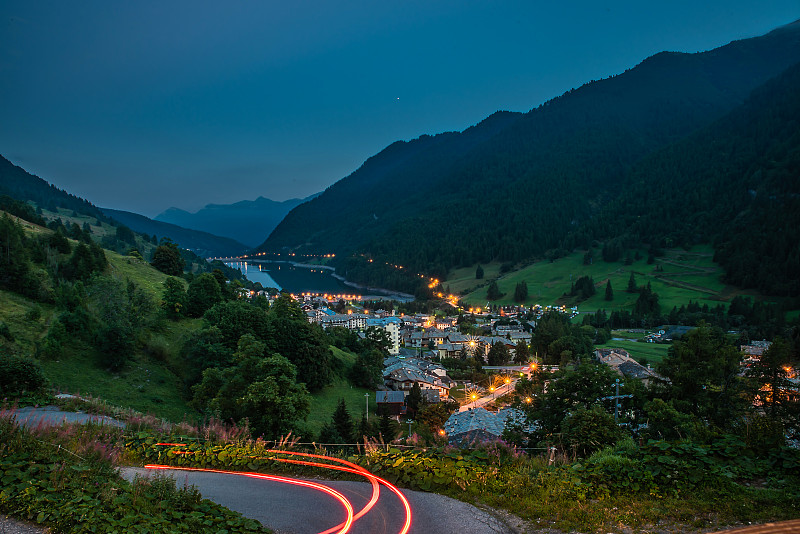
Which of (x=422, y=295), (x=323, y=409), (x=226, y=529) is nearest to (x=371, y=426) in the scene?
(x=323, y=409)

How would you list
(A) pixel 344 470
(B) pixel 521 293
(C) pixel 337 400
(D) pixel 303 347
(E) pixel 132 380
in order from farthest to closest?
(B) pixel 521 293
(D) pixel 303 347
(C) pixel 337 400
(E) pixel 132 380
(A) pixel 344 470

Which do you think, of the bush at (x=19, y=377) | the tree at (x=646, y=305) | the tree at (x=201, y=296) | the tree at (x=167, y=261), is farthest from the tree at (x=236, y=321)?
the tree at (x=646, y=305)

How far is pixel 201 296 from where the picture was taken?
3641 centimetres

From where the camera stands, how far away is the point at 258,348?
19359 millimetres

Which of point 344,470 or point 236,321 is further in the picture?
point 236,321

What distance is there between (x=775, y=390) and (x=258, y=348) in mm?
24815

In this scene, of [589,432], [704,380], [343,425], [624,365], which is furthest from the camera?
[624,365]

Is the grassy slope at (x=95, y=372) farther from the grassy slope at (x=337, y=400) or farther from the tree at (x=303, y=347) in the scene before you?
the tree at (x=303, y=347)

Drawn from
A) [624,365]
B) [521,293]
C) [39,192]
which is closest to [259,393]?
[624,365]

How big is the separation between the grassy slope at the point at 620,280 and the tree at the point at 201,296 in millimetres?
89509

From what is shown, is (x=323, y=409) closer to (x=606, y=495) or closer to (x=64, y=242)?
(x=64, y=242)

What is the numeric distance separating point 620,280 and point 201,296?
367 feet

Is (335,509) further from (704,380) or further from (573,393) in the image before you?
(704,380)

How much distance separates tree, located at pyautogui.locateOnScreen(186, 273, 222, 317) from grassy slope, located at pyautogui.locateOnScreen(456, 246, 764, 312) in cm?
8951
